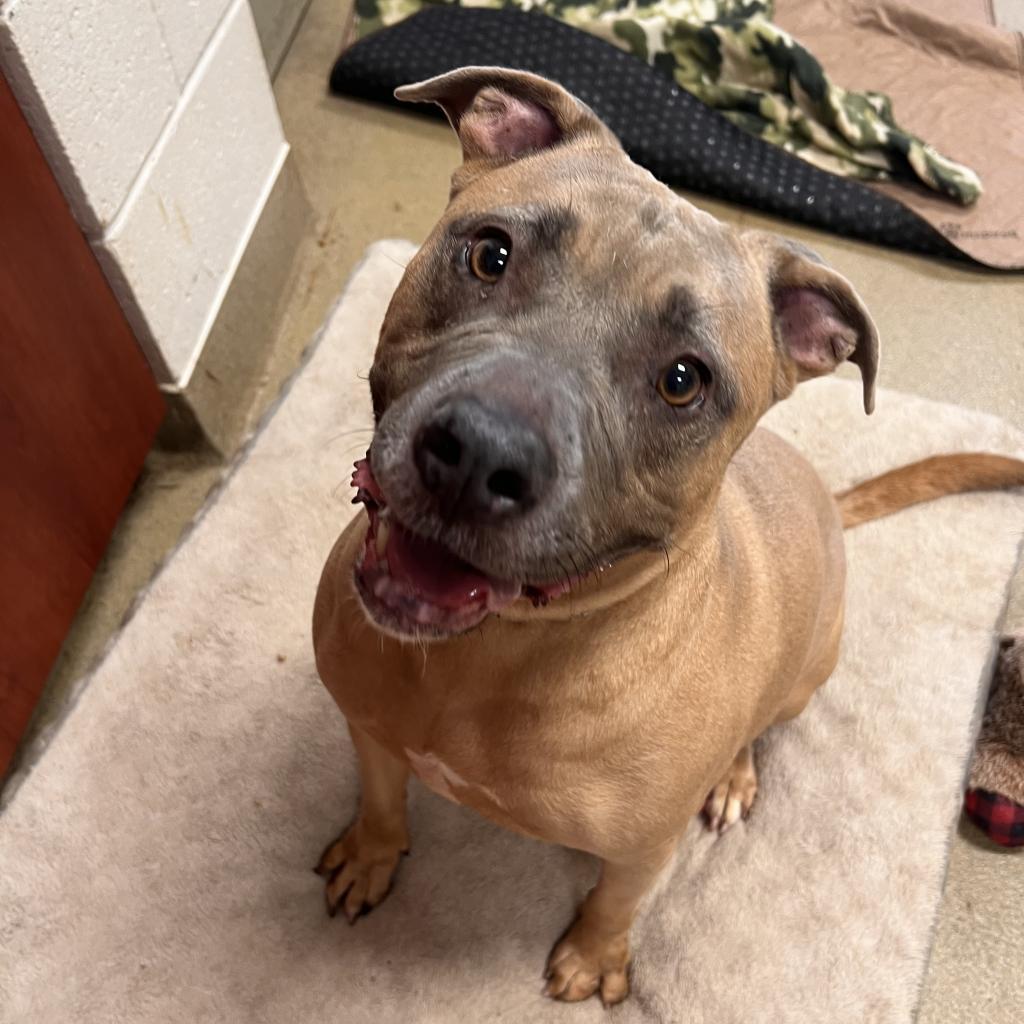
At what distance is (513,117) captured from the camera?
1.66 metres

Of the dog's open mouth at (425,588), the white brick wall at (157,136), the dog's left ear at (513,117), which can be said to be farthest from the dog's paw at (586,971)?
the white brick wall at (157,136)

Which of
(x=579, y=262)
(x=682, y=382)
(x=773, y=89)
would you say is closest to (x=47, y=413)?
(x=579, y=262)

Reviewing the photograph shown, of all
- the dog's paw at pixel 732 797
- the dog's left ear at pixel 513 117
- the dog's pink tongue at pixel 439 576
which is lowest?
the dog's paw at pixel 732 797

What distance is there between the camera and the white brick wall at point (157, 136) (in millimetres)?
2119

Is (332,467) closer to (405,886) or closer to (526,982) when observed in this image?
(405,886)

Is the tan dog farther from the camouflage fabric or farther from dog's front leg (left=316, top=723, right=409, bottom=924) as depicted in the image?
the camouflage fabric

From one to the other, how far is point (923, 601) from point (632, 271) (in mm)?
1771

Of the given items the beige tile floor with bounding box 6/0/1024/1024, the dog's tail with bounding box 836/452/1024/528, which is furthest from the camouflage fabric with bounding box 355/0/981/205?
the dog's tail with bounding box 836/452/1024/528

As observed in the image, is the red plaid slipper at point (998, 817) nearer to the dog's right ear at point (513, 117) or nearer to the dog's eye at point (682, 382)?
the dog's eye at point (682, 382)

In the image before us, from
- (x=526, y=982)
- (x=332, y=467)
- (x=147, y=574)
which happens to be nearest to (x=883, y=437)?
(x=332, y=467)

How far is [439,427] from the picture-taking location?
1.19 meters

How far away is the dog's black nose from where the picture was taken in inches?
46.1

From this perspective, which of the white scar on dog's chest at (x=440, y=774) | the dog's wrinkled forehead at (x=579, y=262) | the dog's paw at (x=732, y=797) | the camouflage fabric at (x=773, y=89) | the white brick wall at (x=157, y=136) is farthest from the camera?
the camouflage fabric at (x=773, y=89)

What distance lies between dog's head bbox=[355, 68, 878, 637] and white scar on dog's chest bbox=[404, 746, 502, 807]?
1.41ft
